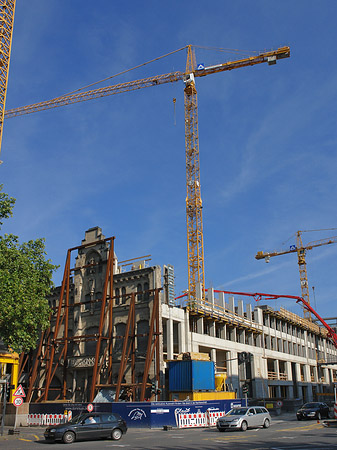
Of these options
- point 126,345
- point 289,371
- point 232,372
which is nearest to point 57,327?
point 126,345

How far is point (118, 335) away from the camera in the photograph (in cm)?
4325

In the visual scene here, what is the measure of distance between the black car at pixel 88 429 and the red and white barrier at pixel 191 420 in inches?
278

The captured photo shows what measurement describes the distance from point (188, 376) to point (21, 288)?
15872mm

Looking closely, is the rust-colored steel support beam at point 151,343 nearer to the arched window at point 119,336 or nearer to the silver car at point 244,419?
the arched window at point 119,336

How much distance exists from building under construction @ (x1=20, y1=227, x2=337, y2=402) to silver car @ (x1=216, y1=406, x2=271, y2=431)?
6.20 metres

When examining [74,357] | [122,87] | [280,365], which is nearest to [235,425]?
[74,357]

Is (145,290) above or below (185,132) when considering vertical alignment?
below

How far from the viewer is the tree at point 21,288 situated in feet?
108

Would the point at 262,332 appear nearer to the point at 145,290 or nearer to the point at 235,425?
the point at 145,290

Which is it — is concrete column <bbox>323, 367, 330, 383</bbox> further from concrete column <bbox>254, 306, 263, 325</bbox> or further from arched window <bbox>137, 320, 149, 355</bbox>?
arched window <bbox>137, 320, 149, 355</bbox>

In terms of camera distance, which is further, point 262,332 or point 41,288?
point 262,332

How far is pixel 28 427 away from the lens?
33281 millimetres

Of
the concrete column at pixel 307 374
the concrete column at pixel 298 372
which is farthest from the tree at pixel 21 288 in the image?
the concrete column at pixel 307 374

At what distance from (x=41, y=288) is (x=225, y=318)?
2512 centimetres
